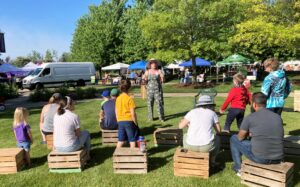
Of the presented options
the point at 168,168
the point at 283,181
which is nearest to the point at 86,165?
the point at 168,168

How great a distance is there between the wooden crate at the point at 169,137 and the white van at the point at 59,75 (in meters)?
23.8

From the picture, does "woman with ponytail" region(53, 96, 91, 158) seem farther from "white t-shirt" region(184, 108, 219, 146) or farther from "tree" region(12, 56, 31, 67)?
"tree" region(12, 56, 31, 67)

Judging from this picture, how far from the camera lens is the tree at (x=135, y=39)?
140ft

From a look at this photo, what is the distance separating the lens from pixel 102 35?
46.9 m

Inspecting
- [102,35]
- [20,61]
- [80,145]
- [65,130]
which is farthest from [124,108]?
[20,61]

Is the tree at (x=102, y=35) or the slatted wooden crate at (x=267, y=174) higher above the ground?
the tree at (x=102, y=35)

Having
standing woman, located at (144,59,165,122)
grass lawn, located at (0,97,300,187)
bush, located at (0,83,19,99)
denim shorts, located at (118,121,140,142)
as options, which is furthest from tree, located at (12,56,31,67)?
denim shorts, located at (118,121,140,142)

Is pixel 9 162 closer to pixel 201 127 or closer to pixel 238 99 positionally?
pixel 201 127

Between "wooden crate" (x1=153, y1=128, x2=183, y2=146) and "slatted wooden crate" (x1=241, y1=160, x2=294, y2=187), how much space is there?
232cm

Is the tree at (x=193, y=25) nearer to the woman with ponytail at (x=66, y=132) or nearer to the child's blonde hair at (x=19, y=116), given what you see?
the child's blonde hair at (x=19, y=116)

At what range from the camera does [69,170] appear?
588cm

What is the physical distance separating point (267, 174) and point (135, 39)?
39528mm

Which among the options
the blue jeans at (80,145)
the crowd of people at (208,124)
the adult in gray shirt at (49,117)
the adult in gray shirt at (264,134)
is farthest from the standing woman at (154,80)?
the adult in gray shirt at (264,134)

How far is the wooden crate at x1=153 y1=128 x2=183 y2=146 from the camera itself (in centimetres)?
730
